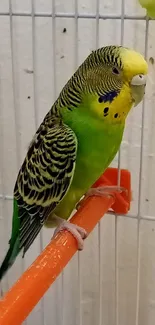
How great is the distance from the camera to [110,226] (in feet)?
3.04

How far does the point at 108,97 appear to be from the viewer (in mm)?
625

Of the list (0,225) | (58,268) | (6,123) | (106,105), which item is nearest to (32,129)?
(6,123)

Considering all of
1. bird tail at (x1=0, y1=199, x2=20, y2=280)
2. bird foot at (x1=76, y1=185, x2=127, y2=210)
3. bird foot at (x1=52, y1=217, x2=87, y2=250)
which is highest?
bird foot at (x1=76, y1=185, x2=127, y2=210)

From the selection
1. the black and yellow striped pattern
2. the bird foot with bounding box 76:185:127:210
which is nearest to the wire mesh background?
the bird foot with bounding box 76:185:127:210

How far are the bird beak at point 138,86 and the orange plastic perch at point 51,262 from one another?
→ 161mm

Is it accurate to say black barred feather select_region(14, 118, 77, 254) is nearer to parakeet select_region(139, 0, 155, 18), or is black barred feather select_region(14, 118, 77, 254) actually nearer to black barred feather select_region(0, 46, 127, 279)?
black barred feather select_region(0, 46, 127, 279)

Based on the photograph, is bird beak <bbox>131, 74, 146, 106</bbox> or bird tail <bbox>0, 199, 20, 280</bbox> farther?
bird tail <bbox>0, 199, 20, 280</bbox>

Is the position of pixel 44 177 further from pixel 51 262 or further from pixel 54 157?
pixel 51 262

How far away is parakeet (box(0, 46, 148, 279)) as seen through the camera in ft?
2.01

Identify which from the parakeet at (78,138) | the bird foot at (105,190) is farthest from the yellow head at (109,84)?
the bird foot at (105,190)

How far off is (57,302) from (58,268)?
1.65 ft

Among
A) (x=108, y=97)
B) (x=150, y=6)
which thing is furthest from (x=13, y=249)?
(x=150, y=6)

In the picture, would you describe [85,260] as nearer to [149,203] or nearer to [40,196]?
[149,203]

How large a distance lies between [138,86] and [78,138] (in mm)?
103
